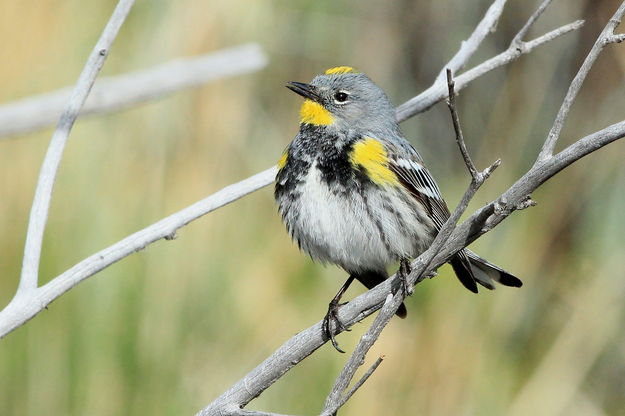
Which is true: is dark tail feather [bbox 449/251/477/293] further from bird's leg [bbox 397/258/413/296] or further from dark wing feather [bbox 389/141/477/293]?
bird's leg [bbox 397/258/413/296]

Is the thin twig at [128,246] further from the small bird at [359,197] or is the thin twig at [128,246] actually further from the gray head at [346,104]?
the gray head at [346,104]

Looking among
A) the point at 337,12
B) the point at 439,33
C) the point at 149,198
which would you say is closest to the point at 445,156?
the point at 439,33

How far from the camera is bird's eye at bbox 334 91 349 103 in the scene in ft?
11.4

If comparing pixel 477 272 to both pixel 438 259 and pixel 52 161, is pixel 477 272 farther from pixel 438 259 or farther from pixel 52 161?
pixel 52 161

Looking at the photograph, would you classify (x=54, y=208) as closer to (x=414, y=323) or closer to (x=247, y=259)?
(x=247, y=259)

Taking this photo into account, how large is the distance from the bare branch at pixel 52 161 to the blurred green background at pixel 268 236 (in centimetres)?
191

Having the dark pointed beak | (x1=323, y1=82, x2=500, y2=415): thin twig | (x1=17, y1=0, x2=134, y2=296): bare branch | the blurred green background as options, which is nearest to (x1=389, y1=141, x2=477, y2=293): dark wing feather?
the dark pointed beak

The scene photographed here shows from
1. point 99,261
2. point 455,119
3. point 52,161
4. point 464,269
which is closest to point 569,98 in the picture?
point 455,119

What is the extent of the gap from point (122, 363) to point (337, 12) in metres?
2.36

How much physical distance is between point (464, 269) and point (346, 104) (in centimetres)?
82

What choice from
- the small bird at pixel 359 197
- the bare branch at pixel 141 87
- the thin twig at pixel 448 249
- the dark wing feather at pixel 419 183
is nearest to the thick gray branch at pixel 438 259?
the thin twig at pixel 448 249

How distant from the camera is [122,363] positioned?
4363mm

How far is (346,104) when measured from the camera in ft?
11.4

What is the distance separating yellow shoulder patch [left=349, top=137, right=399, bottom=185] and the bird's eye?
1.24 feet
